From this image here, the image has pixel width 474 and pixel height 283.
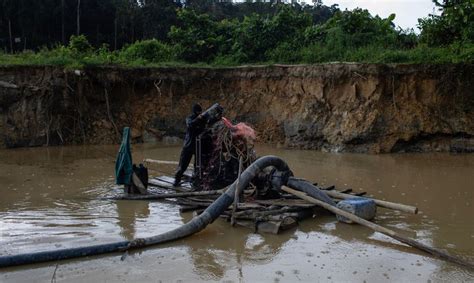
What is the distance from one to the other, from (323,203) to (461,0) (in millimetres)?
12852

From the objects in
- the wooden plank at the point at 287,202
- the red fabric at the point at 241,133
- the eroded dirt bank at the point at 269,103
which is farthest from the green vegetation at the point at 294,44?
the wooden plank at the point at 287,202

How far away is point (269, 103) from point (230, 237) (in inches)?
482

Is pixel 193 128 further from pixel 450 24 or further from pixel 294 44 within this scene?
pixel 294 44

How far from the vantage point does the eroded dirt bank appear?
16.1 m

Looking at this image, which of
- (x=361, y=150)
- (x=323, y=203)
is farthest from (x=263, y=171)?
(x=361, y=150)

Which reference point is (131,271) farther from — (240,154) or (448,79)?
(448,79)

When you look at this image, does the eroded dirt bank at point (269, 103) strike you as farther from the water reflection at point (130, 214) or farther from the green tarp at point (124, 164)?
the water reflection at point (130, 214)

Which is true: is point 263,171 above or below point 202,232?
above

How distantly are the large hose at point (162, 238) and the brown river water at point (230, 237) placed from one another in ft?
0.27

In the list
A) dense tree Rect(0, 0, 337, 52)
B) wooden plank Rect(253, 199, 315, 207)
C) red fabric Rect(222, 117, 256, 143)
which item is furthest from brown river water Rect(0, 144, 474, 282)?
dense tree Rect(0, 0, 337, 52)

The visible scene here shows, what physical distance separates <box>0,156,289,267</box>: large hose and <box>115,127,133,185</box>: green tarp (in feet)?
8.44

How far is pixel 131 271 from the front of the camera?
5555 mm

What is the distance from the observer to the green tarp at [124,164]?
29.9 ft

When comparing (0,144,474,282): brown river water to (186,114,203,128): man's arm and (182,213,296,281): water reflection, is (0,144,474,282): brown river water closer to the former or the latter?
(182,213,296,281): water reflection
